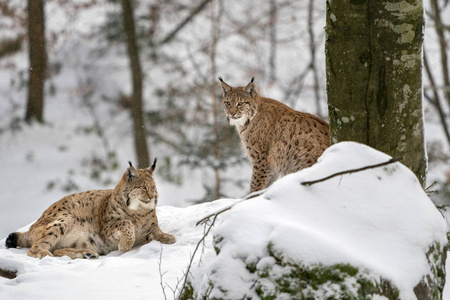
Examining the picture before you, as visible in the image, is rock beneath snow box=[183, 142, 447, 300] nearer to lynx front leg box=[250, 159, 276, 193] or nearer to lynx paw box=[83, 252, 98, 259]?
lynx paw box=[83, 252, 98, 259]

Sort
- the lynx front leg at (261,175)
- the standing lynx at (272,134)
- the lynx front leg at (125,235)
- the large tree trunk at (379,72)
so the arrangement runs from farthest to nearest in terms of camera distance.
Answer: the lynx front leg at (261,175) → the standing lynx at (272,134) → the lynx front leg at (125,235) → the large tree trunk at (379,72)

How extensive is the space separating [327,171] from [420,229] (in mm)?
542

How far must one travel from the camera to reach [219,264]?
2.74 metres

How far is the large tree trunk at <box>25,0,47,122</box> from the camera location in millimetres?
13781

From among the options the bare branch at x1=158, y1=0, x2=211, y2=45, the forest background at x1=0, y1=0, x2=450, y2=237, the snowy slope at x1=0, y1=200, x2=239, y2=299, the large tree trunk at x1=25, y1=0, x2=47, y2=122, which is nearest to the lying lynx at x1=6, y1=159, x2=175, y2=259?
the snowy slope at x1=0, y1=200, x2=239, y2=299

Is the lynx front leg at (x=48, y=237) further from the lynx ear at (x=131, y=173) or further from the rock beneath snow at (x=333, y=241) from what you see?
the rock beneath snow at (x=333, y=241)

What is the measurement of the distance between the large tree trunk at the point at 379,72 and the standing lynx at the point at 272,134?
2.20 metres

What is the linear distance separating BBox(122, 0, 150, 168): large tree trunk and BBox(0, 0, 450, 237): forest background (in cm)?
19

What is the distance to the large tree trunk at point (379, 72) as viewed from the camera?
140 inches

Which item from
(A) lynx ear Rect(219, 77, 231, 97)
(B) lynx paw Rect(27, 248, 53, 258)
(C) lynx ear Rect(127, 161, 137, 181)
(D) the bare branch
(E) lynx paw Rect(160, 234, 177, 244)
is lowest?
(E) lynx paw Rect(160, 234, 177, 244)

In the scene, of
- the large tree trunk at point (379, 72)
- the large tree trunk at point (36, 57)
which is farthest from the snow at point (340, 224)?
the large tree trunk at point (36, 57)

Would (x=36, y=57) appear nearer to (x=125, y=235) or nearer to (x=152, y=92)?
(x=152, y=92)

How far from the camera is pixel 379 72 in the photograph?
3592 millimetres

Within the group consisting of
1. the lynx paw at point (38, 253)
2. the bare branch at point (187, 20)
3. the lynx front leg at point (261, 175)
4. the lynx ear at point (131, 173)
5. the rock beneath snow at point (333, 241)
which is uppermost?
the bare branch at point (187, 20)
